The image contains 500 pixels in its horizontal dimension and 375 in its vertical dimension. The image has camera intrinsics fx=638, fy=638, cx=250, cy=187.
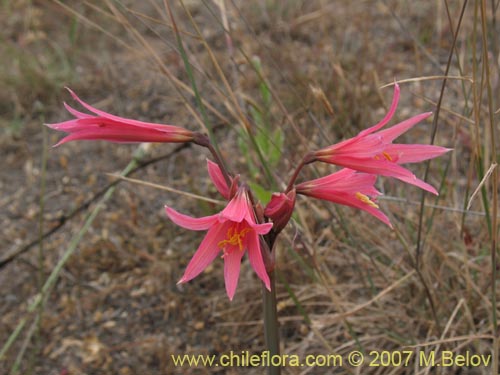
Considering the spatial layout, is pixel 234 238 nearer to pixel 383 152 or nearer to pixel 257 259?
pixel 257 259

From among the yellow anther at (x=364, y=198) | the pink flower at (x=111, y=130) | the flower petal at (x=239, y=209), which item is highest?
the pink flower at (x=111, y=130)

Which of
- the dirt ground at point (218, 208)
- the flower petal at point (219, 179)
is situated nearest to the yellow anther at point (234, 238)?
the flower petal at point (219, 179)

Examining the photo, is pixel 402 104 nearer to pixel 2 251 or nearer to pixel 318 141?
pixel 318 141

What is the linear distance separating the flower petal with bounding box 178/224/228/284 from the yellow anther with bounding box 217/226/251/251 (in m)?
0.01

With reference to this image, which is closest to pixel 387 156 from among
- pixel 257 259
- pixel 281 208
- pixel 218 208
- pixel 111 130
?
pixel 281 208

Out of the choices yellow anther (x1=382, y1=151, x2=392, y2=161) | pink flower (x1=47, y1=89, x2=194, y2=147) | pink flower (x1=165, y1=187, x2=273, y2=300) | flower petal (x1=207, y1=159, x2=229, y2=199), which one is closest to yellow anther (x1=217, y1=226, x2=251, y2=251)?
pink flower (x1=165, y1=187, x2=273, y2=300)

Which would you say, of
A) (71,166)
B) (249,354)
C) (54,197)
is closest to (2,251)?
(54,197)

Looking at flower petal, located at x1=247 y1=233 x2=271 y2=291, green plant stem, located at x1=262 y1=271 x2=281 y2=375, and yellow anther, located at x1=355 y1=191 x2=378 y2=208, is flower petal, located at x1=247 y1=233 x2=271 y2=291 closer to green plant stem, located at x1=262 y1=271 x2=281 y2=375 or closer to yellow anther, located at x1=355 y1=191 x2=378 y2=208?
green plant stem, located at x1=262 y1=271 x2=281 y2=375

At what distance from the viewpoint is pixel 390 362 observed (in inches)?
88.8

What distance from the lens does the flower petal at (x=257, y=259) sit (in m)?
1.32

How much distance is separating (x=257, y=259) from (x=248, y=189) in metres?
0.16

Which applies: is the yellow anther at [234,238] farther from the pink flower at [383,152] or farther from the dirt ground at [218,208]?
the dirt ground at [218,208]

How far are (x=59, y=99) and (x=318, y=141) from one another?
156cm

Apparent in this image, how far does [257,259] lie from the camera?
1.35 m
